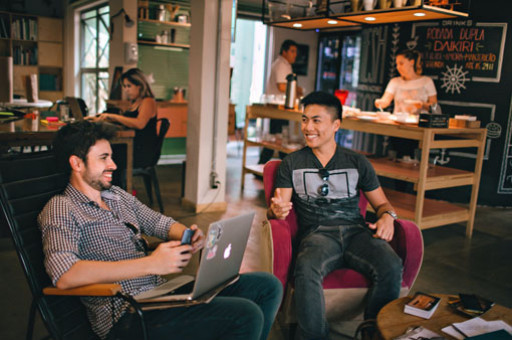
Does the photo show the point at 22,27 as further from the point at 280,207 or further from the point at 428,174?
the point at 280,207

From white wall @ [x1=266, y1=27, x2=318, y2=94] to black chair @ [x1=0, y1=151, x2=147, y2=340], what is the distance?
7248mm

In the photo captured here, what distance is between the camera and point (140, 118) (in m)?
4.36

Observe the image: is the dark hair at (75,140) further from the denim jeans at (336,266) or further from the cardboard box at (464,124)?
the cardboard box at (464,124)

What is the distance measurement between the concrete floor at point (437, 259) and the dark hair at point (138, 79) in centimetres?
112

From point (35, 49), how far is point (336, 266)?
8.01m

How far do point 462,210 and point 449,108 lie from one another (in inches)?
76.3

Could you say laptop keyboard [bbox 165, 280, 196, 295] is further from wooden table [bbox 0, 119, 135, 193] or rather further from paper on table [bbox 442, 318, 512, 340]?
wooden table [bbox 0, 119, 135, 193]

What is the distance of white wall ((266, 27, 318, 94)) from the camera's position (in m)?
8.77

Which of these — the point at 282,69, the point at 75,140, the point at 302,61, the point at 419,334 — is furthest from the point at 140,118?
the point at 302,61

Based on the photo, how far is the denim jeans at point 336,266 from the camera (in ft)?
7.01

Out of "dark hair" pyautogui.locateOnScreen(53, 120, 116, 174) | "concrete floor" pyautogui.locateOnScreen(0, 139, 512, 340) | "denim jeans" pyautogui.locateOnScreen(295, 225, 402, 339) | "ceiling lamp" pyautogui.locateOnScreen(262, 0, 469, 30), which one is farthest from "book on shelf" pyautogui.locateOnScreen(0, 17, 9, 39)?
"denim jeans" pyautogui.locateOnScreen(295, 225, 402, 339)

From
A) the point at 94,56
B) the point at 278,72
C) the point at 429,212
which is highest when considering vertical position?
the point at 94,56

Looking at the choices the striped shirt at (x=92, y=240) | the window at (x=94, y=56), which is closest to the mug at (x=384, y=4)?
the striped shirt at (x=92, y=240)

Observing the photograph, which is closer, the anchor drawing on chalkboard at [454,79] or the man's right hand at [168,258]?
the man's right hand at [168,258]
